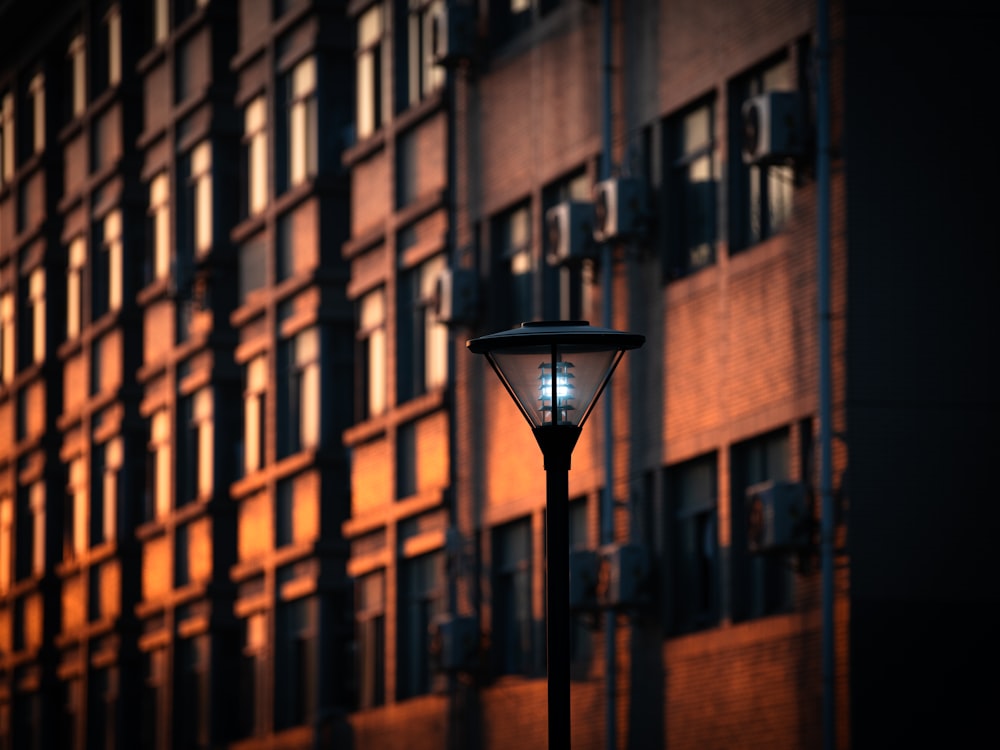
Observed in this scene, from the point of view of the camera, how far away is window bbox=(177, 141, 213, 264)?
41.6 meters

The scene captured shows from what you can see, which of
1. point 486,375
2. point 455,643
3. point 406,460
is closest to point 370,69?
point 406,460

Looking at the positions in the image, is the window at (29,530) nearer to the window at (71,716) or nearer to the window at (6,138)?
the window at (71,716)

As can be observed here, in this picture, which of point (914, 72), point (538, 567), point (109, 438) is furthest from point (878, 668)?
point (109, 438)

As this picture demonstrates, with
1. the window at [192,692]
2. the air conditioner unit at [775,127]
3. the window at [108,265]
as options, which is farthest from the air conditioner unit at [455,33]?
the window at [108,265]

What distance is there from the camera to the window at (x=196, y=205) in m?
41.6

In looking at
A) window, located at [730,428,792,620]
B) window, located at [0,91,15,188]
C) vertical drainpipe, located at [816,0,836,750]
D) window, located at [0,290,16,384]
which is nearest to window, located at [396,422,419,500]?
window, located at [730,428,792,620]

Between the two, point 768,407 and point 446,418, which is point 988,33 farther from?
point 446,418

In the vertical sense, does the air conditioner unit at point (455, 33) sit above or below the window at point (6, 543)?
above

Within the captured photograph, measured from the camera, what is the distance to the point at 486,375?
31.4m

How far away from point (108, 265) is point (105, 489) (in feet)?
12.8

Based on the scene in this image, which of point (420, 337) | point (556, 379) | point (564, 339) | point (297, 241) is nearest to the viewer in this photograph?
point (564, 339)

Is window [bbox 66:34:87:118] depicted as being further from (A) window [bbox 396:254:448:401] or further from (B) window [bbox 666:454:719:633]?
(B) window [bbox 666:454:719:633]

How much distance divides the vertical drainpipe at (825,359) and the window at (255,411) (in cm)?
1614

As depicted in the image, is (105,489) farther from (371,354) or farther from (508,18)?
(508,18)
